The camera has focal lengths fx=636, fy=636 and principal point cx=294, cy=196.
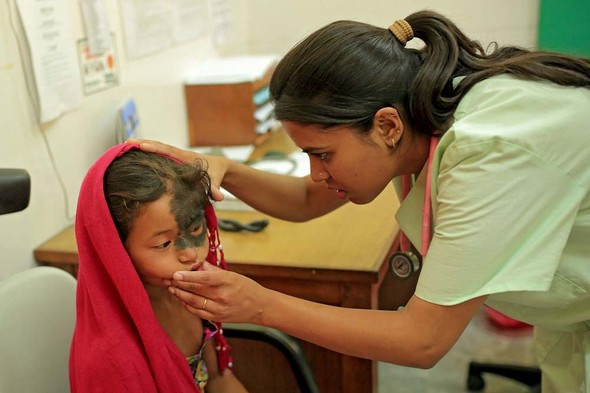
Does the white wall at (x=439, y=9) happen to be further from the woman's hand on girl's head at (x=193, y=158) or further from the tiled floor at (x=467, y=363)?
the woman's hand on girl's head at (x=193, y=158)

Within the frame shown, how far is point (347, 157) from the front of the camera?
1.10 m

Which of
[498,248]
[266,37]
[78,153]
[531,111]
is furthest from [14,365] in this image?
[266,37]

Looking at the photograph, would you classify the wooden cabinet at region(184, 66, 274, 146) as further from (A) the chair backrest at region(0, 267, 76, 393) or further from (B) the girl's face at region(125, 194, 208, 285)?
(B) the girl's face at region(125, 194, 208, 285)

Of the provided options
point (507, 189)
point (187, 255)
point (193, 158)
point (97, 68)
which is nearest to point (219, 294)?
point (187, 255)

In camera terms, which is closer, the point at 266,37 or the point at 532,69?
the point at 532,69

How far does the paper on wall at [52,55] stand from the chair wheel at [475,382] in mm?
1679

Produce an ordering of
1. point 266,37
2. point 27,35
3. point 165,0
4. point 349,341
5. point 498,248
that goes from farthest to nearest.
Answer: point 266,37 → point 165,0 → point 27,35 → point 349,341 → point 498,248

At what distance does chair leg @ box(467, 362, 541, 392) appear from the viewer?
228 centimetres

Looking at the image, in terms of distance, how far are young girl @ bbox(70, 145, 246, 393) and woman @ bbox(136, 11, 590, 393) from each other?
7 cm

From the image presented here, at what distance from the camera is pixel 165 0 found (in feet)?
7.14

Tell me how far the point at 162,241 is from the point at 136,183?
11 centimetres

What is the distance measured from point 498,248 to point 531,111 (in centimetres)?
22

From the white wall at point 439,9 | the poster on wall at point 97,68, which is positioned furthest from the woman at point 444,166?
the white wall at point 439,9

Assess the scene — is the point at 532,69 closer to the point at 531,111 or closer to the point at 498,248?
the point at 531,111
